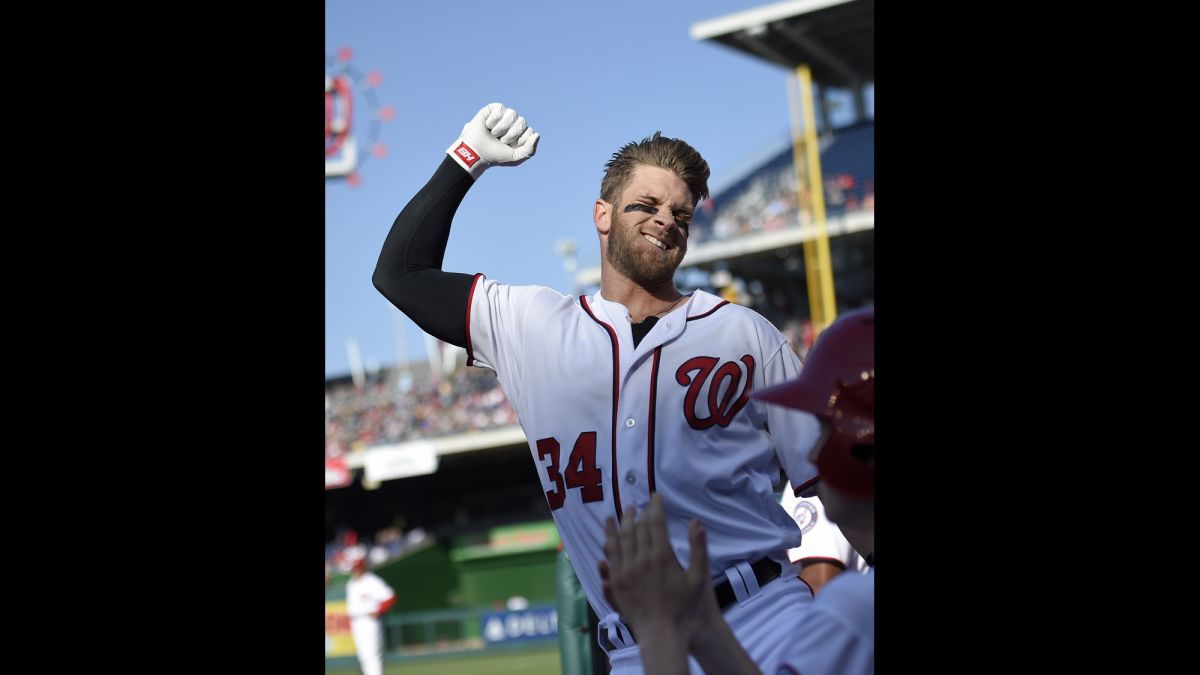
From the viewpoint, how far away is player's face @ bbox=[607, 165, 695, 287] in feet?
7.58

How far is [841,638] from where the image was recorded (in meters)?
1.61

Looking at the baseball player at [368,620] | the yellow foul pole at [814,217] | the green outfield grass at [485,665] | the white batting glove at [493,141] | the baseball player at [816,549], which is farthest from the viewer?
the yellow foul pole at [814,217]

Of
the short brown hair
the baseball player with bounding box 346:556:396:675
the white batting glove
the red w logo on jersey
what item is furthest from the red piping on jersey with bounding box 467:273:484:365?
the baseball player with bounding box 346:556:396:675

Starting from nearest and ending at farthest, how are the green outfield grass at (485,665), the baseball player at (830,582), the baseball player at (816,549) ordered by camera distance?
the baseball player at (830,582), the baseball player at (816,549), the green outfield grass at (485,665)

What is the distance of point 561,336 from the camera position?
7.99 feet

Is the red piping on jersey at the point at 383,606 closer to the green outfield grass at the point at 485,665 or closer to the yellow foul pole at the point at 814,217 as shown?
the green outfield grass at the point at 485,665

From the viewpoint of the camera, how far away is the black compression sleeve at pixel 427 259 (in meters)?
2.44

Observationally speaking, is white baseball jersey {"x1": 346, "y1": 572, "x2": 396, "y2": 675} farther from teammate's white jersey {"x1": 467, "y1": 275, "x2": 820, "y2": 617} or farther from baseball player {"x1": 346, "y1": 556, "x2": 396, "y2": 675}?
teammate's white jersey {"x1": 467, "y1": 275, "x2": 820, "y2": 617}

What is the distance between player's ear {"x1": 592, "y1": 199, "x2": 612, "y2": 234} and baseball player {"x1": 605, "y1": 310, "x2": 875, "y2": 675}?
2.49 ft

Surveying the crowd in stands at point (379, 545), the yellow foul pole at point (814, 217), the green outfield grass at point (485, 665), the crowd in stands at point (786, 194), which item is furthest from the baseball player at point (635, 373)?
the crowd in stands at point (379, 545)

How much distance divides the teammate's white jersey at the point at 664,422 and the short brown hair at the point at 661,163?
26cm
